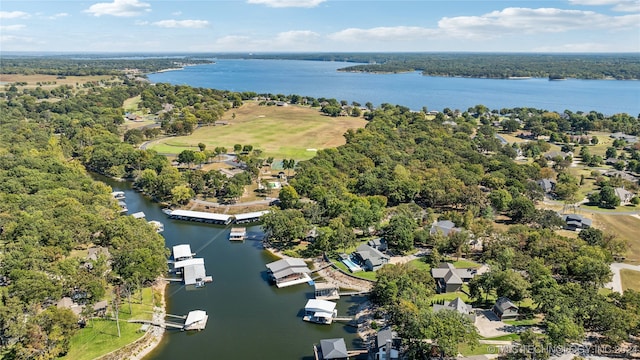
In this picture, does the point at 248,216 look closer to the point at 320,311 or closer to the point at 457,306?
the point at 320,311

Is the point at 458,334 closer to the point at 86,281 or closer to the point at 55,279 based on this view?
the point at 86,281

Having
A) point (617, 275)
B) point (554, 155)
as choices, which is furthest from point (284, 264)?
point (554, 155)

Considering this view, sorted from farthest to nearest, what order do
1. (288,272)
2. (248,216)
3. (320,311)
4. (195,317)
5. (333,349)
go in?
(248,216), (288,272), (320,311), (195,317), (333,349)

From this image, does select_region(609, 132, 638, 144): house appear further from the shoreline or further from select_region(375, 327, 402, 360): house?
the shoreline

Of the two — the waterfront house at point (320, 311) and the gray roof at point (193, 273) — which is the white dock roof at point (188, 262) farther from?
the waterfront house at point (320, 311)

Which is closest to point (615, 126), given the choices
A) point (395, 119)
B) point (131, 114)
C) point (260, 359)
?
point (395, 119)

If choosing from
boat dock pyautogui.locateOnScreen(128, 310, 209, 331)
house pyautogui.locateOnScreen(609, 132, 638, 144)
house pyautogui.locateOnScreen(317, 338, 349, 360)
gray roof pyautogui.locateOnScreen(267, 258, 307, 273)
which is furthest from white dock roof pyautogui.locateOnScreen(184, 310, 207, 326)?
house pyautogui.locateOnScreen(609, 132, 638, 144)

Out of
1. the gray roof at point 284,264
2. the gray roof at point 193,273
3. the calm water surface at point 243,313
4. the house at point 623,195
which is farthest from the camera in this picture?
the house at point 623,195

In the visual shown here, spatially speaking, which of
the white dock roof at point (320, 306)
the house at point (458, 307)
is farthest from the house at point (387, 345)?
the white dock roof at point (320, 306)
